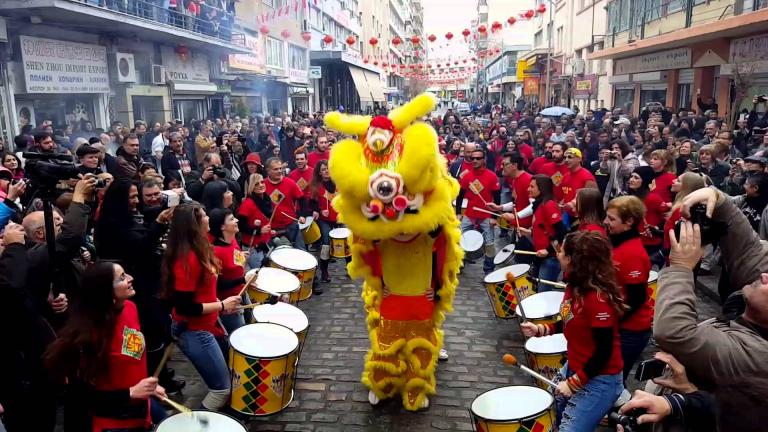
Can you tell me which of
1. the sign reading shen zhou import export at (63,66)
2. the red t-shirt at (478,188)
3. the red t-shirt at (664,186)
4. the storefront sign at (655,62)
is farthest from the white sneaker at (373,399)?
the storefront sign at (655,62)

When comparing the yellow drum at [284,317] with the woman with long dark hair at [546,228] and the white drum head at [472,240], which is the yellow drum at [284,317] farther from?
the white drum head at [472,240]

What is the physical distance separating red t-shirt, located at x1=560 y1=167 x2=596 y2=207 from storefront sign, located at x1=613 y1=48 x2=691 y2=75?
12965 mm

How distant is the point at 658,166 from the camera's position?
7.04 m

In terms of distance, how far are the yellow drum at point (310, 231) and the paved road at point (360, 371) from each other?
A: 2.74ft

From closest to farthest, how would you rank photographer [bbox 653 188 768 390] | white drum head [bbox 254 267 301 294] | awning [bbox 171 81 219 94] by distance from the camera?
photographer [bbox 653 188 768 390]
white drum head [bbox 254 267 301 294]
awning [bbox 171 81 219 94]

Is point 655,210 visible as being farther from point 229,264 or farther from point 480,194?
point 229,264

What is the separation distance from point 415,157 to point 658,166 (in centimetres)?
436

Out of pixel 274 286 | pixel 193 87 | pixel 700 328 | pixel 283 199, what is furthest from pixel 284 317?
pixel 193 87

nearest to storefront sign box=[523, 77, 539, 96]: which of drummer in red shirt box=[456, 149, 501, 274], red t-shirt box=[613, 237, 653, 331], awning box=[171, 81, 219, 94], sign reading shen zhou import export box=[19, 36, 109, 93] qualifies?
awning box=[171, 81, 219, 94]

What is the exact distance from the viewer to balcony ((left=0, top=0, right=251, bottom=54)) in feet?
38.7

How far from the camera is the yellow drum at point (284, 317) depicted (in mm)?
4867

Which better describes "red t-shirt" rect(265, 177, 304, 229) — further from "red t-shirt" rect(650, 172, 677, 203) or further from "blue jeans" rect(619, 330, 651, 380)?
"blue jeans" rect(619, 330, 651, 380)

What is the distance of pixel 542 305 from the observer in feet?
16.4

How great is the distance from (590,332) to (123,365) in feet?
8.81
